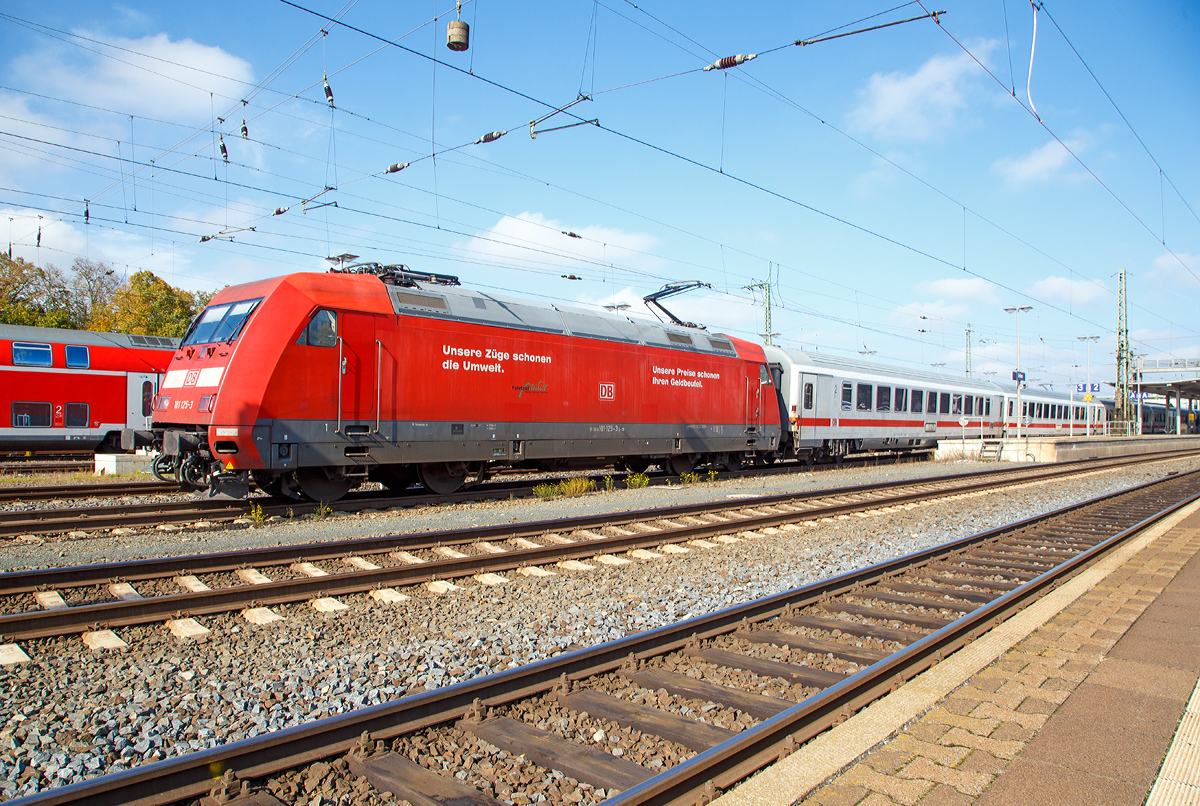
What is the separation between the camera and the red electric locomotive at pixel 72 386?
786 inches

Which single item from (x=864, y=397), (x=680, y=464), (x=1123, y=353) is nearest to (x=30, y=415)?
(x=680, y=464)

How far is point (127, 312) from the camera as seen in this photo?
4306cm

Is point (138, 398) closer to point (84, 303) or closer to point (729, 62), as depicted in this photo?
point (729, 62)

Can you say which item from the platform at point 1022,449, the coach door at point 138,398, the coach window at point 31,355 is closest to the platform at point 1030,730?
the coach door at point 138,398

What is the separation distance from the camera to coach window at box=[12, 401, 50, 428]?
19961mm

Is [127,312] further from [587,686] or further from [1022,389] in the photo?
[1022,389]

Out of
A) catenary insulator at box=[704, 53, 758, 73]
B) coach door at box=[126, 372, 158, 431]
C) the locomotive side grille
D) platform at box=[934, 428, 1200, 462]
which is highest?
catenary insulator at box=[704, 53, 758, 73]

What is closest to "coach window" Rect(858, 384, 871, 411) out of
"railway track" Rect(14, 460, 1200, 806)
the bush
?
the bush

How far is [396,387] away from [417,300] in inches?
60.3

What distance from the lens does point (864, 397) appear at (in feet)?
81.8

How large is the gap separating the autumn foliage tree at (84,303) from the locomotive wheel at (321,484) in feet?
116

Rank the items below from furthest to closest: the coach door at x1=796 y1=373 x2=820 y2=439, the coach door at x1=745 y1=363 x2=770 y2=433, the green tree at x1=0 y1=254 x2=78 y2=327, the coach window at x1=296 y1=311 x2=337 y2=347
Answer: the green tree at x1=0 y1=254 x2=78 y2=327 → the coach door at x1=796 y1=373 x2=820 y2=439 → the coach door at x1=745 y1=363 x2=770 y2=433 → the coach window at x1=296 y1=311 x2=337 y2=347

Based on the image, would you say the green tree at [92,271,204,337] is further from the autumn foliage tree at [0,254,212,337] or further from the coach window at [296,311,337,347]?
the coach window at [296,311,337,347]

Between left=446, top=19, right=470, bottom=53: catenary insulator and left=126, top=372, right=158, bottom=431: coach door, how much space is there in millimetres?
17298
